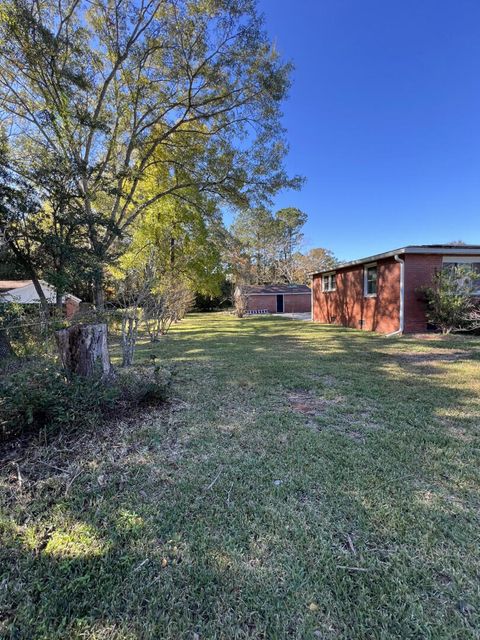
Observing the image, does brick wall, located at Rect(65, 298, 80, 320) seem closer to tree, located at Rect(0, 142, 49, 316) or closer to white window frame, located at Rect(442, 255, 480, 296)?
tree, located at Rect(0, 142, 49, 316)

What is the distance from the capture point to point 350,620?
4.18 ft

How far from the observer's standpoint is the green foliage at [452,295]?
8859 millimetres

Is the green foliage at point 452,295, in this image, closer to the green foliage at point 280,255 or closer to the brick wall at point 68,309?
the brick wall at point 68,309

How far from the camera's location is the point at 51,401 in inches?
104

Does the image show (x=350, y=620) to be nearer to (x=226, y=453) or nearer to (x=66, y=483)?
(x=226, y=453)

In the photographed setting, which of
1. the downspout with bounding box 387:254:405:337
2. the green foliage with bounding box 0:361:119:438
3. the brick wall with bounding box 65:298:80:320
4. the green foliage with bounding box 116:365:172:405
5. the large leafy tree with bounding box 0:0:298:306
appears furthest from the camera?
the downspout with bounding box 387:254:405:337

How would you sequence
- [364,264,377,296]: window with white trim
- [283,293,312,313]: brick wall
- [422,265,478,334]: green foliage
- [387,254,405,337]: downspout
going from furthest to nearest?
[283,293,312,313]: brick wall
[364,264,377,296]: window with white trim
[387,254,405,337]: downspout
[422,265,478,334]: green foliage

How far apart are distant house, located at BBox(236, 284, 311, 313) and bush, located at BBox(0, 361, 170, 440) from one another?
2758cm

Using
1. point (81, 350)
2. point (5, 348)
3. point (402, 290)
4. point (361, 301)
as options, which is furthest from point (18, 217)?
point (361, 301)

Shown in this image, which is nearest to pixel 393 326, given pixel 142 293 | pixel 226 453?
pixel 142 293

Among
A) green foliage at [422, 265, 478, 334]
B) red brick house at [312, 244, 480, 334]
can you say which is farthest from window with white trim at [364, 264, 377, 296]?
green foliage at [422, 265, 478, 334]

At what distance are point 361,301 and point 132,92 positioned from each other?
1031cm

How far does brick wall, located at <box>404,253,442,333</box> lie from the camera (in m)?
A: 9.42

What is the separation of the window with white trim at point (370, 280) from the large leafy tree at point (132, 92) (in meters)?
4.42
